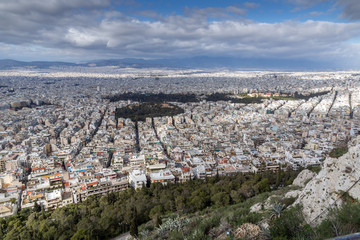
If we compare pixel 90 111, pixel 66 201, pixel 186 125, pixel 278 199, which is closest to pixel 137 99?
pixel 90 111

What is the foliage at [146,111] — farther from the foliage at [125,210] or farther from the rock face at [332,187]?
the rock face at [332,187]

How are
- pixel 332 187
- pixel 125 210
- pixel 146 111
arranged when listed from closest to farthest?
pixel 332 187 < pixel 125 210 < pixel 146 111

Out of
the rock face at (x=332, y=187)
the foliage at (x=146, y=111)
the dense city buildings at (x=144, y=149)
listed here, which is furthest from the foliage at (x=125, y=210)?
the foliage at (x=146, y=111)

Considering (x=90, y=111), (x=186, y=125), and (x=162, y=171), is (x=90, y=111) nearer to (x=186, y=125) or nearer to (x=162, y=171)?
(x=186, y=125)

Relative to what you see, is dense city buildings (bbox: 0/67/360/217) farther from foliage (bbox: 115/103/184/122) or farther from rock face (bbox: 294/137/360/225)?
rock face (bbox: 294/137/360/225)

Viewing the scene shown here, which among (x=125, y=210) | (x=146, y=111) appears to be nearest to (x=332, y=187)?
(x=125, y=210)

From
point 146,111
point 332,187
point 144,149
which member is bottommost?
point 144,149

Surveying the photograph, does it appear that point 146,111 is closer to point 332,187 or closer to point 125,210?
point 125,210

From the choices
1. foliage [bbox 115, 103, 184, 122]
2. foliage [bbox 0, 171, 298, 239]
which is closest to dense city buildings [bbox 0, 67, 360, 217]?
foliage [bbox 115, 103, 184, 122]
